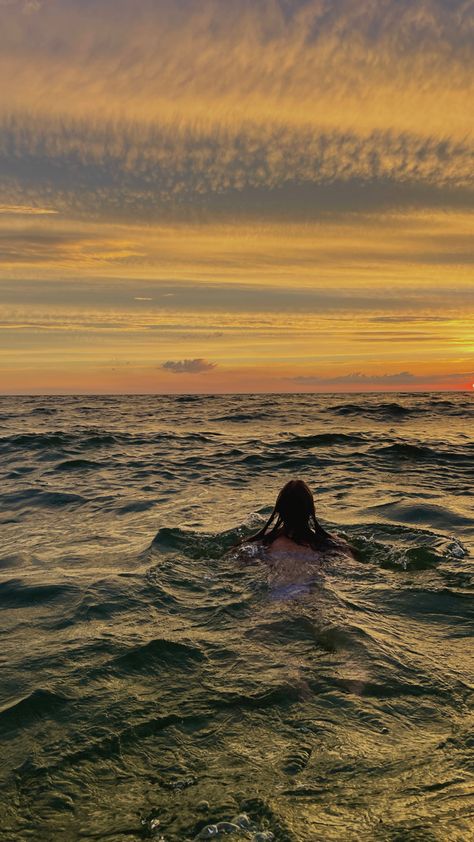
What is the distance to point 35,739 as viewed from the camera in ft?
13.7

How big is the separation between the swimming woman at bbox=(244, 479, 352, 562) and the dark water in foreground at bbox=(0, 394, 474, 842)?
298 mm

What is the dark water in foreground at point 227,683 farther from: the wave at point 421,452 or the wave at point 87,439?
the wave at point 87,439

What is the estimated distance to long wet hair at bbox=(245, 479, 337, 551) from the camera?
7.29m

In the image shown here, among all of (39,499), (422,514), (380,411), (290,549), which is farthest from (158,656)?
(380,411)

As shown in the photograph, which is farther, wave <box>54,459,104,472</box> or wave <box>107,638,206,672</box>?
wave <box>54,459,104,472</box>

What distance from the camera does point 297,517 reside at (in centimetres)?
742

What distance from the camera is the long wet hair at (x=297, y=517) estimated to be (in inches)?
287

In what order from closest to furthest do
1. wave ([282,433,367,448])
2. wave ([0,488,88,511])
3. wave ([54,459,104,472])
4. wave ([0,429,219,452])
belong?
wave ([0,488,88,511])
wave ([54,459,104,472])
wave ([282,433,367,448])
wave ([0,429,219,452])

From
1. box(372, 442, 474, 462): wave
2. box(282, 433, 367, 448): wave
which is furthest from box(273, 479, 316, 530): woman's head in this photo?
box(282, 433, 367, 448): wave

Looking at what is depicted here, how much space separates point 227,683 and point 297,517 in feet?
9.34

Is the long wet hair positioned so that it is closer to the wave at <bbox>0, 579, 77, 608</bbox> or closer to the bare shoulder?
the bare shoulder

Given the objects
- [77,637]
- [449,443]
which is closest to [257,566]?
[77,637]

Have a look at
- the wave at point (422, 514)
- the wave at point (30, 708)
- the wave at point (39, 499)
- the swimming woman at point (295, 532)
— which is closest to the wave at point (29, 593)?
the wave at point (30, 708)

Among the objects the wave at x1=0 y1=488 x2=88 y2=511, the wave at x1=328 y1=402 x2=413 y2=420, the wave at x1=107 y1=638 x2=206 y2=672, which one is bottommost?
the wave at x1=0 y1=488 x2=88 y2=511
